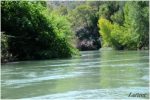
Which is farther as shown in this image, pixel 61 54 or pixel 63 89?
pixel 61 54

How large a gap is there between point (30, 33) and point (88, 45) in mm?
42185

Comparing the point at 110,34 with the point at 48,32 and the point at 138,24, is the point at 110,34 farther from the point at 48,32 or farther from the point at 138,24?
the point at 48,32

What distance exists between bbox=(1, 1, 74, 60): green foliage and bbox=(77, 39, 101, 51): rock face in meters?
37.7

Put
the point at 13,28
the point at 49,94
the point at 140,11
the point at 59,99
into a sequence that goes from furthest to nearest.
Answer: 1. the point at 140,11
2. the point at 13,28
3. the point at 49,94
4. the point at 59,99

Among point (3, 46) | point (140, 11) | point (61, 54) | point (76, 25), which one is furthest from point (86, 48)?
point (3, 46)

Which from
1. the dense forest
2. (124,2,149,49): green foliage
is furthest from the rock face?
(124,2,149,49): green foliage

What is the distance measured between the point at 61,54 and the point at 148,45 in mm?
28617

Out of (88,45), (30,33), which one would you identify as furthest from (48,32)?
(88,45)

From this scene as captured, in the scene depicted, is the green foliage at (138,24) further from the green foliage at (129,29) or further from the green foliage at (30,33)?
the green foliage at (30,33)

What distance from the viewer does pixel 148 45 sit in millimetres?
60000

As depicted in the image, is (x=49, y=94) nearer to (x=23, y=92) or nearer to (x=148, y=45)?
(x=23, y=92)

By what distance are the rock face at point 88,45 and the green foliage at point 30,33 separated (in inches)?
1483

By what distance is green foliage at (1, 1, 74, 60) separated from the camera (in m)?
32.6

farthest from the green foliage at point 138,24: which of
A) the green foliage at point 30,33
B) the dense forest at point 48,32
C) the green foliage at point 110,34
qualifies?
the green foliage at point 30,33
